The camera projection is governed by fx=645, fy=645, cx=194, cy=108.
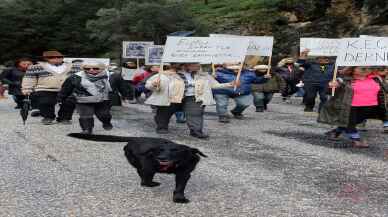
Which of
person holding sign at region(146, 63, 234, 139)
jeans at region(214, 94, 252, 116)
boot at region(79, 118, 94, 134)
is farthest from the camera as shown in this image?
jeans at region(214, 94, 252, 116)

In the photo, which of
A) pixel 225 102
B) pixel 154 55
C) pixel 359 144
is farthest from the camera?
pixel 154 55

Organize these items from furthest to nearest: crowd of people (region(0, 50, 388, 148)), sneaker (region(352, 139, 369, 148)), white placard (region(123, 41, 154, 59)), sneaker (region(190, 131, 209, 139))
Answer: white placard (region(123, 41, 154, 59)) < sneaker (region(190, 131, 209, 139)) < sneaker (region(352, 139, 369, 148)) < crowd of people (region(0, 50, 388, 148))

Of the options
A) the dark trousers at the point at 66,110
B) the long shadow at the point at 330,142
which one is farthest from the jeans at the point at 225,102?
the dark trousers at the point at 66,110

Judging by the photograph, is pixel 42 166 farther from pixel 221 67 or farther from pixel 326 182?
pixel 221 67

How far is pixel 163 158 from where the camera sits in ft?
17.7

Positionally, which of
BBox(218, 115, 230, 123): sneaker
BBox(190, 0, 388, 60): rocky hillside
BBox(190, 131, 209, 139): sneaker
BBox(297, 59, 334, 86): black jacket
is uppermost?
BBox(190, 0, 388, 60): rocky hillside

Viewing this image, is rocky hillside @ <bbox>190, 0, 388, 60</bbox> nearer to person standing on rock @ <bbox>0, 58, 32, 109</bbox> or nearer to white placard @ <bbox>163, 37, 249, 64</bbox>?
white placard @ <bbox>163, 37, 249, 64</bbox>

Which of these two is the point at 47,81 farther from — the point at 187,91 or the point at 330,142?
the point at 330,142

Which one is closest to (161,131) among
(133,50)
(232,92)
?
(232,92)

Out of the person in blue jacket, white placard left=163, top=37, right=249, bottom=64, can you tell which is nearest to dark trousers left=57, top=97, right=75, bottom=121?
white placard left=163, top=37, right=249, bottom=64

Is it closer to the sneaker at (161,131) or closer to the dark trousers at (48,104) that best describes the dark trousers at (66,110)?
the dark trousers at (48,104)

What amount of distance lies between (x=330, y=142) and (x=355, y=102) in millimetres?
974

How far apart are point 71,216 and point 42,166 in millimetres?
2406

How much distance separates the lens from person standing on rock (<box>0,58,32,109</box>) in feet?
50.0
